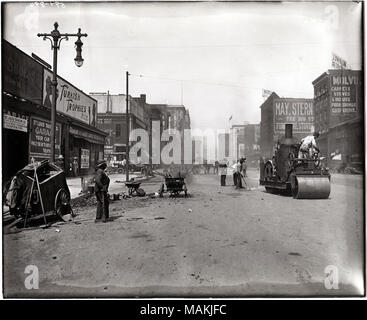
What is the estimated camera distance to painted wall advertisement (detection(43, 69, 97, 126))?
43.8 ft

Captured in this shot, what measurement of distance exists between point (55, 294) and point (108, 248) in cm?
136

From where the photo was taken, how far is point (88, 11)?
5461 millimetres

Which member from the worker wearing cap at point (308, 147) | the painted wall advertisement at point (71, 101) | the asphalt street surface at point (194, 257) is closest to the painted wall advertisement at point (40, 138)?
the painted wall advertisement at point (71, 101)

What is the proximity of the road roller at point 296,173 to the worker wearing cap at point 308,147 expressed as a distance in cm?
14

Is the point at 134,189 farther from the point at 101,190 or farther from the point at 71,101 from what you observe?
the point at 71,101

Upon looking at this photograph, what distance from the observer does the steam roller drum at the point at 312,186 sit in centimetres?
1102

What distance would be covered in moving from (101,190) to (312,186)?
7.01m

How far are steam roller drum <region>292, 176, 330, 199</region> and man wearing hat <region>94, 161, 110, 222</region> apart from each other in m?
6.41

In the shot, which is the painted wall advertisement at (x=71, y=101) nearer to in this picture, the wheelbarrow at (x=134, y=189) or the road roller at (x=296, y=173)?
the wheelbarrow at (x=134, y=189)

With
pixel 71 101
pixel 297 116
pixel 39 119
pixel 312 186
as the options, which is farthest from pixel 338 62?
pixel 71 101

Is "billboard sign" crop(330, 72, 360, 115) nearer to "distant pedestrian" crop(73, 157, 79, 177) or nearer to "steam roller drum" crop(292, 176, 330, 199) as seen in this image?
"steam roller drum" crop(292, 176, 330, 199)

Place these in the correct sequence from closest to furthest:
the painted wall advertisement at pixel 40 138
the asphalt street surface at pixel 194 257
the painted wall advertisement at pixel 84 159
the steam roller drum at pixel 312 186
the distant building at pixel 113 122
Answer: the asphalt street surface at pixel 194 257 < the painted wall advertisement at pixel 40 138 < the steam roller drum at pixel 312 186 < the painted wall advertisement at pixel 84 159 < the distant building at pixel 113 122

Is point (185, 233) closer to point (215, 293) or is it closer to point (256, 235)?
point (256, 235)
